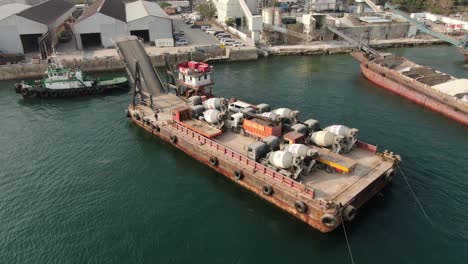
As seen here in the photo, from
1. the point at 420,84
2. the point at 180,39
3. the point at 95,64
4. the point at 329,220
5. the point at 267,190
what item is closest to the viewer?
the point at 329,220

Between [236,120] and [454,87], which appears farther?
[454,87]

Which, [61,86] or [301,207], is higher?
[61,86]

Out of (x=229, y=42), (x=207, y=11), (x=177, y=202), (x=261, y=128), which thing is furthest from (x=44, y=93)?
(x=207, y=11)

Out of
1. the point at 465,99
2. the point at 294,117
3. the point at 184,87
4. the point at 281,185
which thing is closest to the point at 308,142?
the point at 294,117

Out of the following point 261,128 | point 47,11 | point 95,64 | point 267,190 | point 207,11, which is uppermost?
point 47,11

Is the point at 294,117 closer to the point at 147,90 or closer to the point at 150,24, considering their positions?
the point at 147,90

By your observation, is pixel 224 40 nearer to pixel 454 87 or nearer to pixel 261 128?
pixel 454 87

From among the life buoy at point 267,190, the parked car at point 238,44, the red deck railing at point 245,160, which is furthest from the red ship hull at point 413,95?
the life buoy at point 267,190

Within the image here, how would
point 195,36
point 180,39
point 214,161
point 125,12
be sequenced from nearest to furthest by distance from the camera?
1. point 214,161
2. point 180,39
3. point 125,12
4. point 195,36
